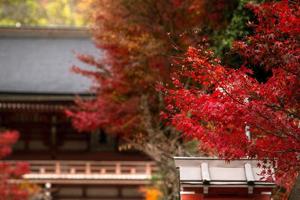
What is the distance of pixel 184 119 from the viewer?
9219 millimetres

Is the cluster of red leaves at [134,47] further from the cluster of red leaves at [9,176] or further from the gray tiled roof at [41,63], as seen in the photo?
the gray tiled roof at [41,63]

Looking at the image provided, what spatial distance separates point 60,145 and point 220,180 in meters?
14.7

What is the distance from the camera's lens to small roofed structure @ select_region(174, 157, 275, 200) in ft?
32.9

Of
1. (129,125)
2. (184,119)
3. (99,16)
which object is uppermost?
(99,16)

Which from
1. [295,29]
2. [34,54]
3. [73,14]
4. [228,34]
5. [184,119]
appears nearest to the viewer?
[295,29]

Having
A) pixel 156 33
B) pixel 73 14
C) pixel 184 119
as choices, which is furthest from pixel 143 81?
pixel 73 14

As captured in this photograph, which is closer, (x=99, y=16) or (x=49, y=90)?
(x=99, y=16)

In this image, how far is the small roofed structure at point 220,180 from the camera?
1002 centimetres

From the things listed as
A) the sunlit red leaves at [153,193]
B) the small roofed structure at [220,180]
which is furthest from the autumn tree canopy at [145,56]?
the sunlit red leaves at [153,193]

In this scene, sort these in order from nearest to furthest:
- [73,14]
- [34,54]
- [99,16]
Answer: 1. [99,16]
2. [34,54]
3. [73,14]

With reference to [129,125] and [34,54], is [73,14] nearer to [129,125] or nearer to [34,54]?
[34,54]

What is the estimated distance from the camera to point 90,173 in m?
22.9

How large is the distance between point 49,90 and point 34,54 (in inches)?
183

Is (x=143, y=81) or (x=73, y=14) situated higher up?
(x=73, y=14)
